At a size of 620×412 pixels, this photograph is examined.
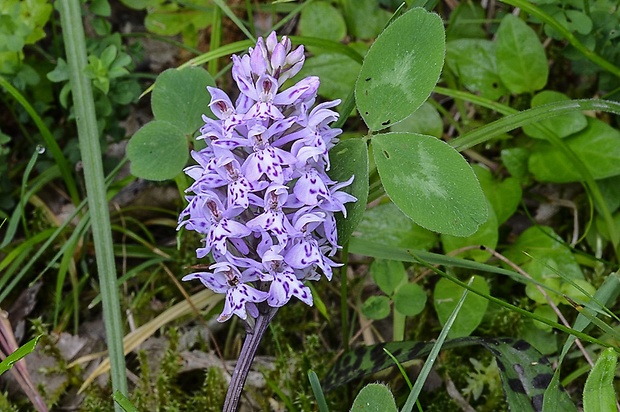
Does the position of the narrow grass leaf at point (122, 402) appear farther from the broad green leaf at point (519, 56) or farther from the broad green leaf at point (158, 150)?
the broad green leaf at point (519, 56)

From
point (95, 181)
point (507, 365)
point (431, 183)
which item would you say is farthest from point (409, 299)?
point (95, 181)

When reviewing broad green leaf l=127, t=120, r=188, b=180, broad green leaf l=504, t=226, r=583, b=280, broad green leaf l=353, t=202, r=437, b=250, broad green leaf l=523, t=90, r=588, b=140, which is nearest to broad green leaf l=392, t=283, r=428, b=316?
broad green leaf l=353, t=202, r=437, b=250

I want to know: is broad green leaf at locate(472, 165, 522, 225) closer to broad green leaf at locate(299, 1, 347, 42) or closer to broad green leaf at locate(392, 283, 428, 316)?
broad green leaf at locate(392, 283, 428, 316)

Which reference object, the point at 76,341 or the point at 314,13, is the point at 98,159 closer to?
the point at 76,341

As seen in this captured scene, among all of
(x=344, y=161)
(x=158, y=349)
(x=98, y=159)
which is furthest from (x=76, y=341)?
(x=344, y=161)

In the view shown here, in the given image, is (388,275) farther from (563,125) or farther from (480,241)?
(563,125)

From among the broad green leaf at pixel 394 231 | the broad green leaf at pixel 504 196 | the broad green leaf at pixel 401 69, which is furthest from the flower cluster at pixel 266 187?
the broad green leaf at pixel 504 196
